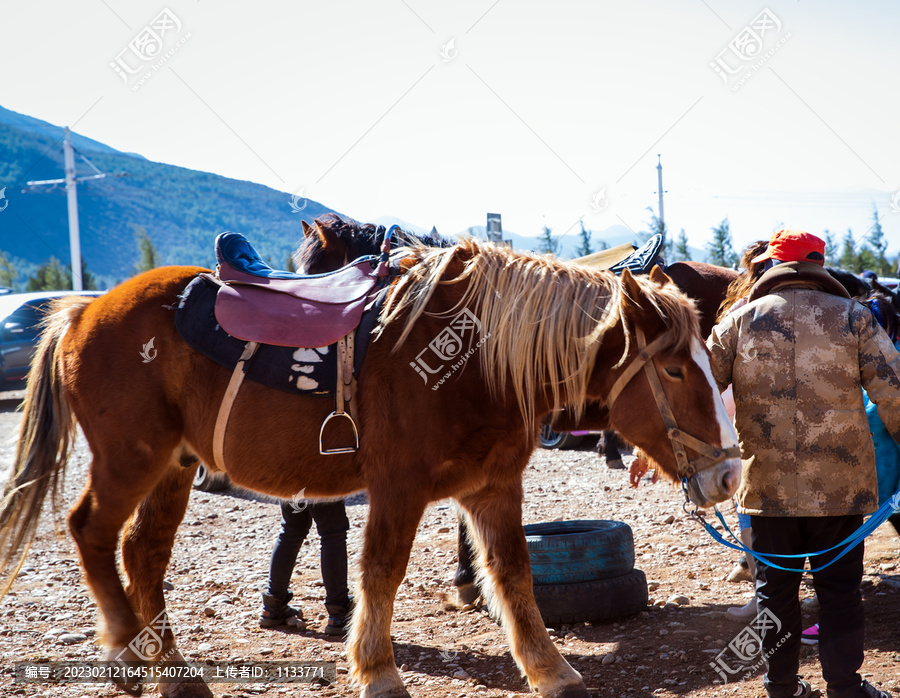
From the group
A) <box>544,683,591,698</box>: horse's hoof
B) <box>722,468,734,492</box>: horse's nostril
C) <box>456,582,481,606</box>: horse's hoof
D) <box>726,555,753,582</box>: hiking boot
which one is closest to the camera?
<box>722,468,734,492</box>: horse's nostril

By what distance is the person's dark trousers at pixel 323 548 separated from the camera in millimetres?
4086

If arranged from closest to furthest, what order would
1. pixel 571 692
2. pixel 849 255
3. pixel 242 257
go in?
pixel 571 692, pixel 242 257, pixel 849 255

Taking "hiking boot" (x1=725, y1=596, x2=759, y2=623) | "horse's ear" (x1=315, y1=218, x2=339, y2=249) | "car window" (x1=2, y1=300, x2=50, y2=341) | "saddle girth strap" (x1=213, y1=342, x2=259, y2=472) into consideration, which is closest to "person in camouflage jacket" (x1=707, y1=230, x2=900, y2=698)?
"hiking boot" (x1=725, y1=596, x2=759, y2=623)

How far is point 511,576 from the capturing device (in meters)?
3.21

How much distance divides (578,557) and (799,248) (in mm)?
2066

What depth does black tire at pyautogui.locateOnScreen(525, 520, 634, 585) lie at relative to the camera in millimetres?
3893

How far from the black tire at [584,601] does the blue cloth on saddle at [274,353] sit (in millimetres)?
1851

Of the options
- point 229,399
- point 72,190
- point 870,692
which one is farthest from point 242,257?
point 72,190

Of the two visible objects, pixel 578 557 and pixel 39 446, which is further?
pixel 578 557

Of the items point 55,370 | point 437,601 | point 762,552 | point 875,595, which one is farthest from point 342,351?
point 875,595

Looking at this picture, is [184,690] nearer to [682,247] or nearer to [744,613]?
[744,613]

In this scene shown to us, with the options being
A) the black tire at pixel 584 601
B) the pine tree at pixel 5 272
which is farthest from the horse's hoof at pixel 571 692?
the pine tree at pixel 5 272

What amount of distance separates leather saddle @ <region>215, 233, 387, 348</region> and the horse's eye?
1355 millimetres

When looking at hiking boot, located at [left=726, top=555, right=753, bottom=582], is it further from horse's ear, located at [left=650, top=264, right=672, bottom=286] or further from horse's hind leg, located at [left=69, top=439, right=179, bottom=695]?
horse's hind leg, located at [left=69, top=439, right=179, bottom=695]
